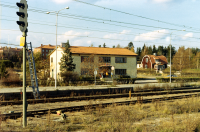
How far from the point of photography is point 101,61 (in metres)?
44.4

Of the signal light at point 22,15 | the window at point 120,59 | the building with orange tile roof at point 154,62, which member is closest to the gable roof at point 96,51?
the window at point 120,59

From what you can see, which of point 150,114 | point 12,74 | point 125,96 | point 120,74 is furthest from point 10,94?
point 120,74

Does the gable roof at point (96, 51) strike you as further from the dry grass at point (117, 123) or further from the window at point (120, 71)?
the dry grass at point (117, 123)

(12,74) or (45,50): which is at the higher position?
(45,50)

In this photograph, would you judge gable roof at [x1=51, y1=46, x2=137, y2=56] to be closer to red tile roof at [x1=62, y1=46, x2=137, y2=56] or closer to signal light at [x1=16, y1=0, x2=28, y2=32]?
red tile roof at [x1=62, y1=46, x2=137, y2=56]

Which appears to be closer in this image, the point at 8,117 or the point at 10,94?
the point at 8,117

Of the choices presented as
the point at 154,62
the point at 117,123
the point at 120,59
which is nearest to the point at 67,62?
the point at 120,59

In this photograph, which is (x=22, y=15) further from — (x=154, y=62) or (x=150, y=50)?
(x=150, y=50)

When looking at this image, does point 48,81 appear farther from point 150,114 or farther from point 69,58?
point 150,114

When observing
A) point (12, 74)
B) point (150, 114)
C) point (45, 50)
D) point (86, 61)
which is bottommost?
point (150, 114)

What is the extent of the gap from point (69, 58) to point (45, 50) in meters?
95.7

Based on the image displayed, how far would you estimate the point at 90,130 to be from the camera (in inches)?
289

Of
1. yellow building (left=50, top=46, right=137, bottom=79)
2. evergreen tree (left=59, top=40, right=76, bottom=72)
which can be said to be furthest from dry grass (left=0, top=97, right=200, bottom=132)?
yellow building (left=50, top=46, right=137, bottom=79)

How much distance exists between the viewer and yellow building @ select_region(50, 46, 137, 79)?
41.4m
